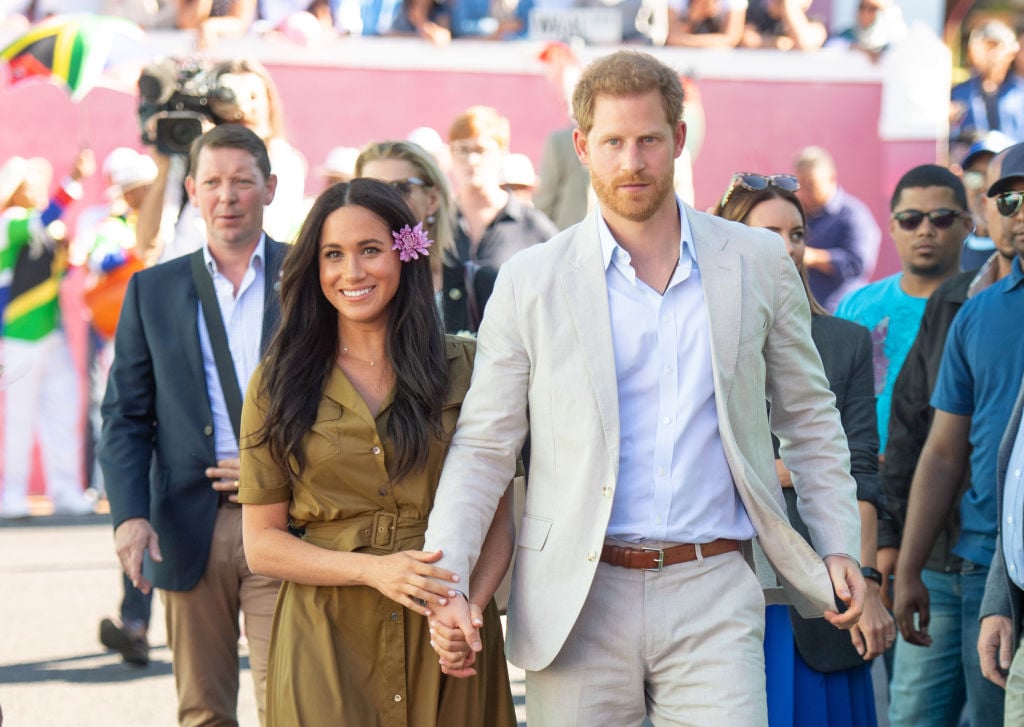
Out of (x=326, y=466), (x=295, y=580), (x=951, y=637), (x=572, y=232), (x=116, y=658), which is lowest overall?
(x=116, y=658)

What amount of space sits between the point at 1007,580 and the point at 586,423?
1445 mm

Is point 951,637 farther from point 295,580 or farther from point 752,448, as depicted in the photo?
point 295,580

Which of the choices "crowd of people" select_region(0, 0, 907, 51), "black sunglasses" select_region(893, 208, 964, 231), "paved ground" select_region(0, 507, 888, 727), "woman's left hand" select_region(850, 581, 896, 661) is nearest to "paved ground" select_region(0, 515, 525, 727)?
"paved ground" select_region(0, 507, 888, 727)

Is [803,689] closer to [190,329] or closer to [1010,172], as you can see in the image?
[1010,172]

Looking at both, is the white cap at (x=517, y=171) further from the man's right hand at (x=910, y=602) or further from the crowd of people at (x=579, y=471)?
the man's right hand at (x=910, y=602)

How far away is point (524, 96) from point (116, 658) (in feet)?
23.1

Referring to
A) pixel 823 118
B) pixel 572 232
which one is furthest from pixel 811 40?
pixel 572 232

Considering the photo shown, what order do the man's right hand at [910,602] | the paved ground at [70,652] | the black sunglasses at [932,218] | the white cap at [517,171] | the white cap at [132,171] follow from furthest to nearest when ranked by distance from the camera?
the white cap at [132,171], the white cap at [517,171], the paved ground at [70,652], the black sunglasses at [932,218], the man's right hand at [910,602]

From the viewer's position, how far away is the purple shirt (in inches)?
446

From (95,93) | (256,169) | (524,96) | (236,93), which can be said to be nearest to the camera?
(256,169)

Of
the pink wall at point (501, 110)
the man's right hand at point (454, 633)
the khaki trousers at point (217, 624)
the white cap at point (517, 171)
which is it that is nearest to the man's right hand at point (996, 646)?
the man's right hand at point (454, 633)

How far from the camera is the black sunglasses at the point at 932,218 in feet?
20.5

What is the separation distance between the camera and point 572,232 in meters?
3.88

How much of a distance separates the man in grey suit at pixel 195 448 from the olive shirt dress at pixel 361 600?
3.82 feet
